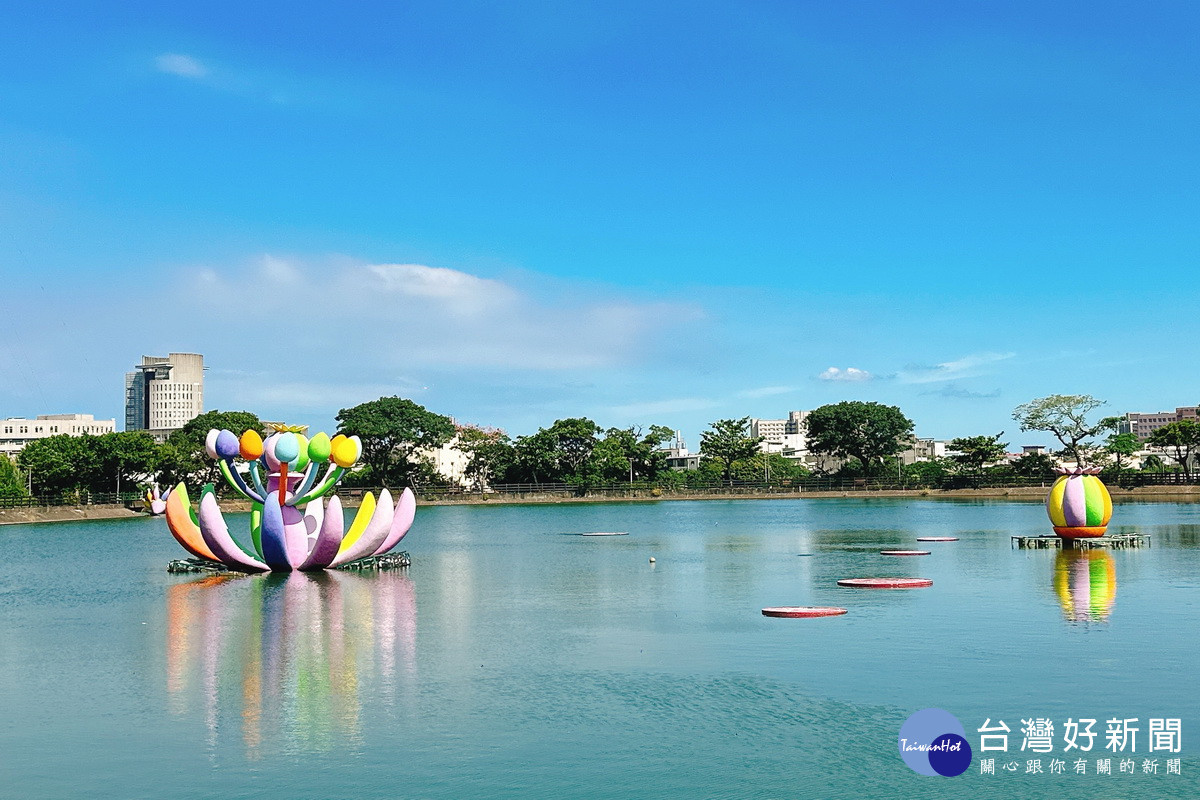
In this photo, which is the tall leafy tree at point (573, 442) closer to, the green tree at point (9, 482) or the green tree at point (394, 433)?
the green tree at point (394, 433)

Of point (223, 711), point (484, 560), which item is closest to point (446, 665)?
point (223, 711)

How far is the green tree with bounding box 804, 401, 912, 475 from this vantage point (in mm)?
114062

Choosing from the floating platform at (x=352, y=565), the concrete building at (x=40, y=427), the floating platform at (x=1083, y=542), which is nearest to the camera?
the floating platform at (x=352, y=565)

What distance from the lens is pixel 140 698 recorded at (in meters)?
15.8

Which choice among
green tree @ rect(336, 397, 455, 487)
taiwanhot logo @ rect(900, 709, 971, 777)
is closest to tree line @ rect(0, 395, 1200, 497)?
green tree @ rect(336, 397, 455, 487)

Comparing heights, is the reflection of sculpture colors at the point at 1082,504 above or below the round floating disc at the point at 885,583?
above

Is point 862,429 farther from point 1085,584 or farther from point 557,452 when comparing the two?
point 1085,584

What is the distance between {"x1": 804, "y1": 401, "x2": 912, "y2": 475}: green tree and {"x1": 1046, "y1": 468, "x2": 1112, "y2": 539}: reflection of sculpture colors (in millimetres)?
75760

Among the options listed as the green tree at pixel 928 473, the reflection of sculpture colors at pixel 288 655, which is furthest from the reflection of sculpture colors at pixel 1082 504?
the green tree at pixel 928 473

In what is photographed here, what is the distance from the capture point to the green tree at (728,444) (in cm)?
12056

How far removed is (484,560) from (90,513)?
50.4 metres

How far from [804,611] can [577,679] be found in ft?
24.4

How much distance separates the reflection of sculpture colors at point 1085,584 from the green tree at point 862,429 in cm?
7703

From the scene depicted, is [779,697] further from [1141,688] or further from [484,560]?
[484,560]
